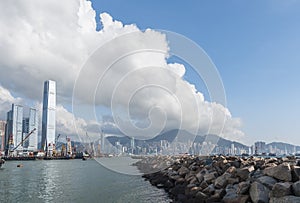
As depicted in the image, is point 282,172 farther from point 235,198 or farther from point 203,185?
point 203,185

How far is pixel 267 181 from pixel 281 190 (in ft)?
7.84

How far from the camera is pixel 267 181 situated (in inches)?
706

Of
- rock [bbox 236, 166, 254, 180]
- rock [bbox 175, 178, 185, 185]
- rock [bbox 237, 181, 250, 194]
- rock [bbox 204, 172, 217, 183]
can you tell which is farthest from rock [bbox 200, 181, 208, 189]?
rock [bbox 175, 178, 185, 185]

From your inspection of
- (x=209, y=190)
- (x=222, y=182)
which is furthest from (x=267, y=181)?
(x=209, y=190)

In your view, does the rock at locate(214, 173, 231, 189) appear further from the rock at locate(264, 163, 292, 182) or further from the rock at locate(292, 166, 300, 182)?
the rock at locate(292, 166, 300, 182)

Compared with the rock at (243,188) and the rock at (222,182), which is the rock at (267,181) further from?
the rock at (222,182)

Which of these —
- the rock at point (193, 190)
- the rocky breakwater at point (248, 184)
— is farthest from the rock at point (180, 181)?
the rock at point (193, 190)

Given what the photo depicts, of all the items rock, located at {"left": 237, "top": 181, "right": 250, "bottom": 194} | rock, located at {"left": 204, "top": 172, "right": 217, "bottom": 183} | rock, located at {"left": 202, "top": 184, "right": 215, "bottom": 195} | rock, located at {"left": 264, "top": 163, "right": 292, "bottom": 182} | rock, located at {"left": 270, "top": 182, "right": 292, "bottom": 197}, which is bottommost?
rock, located at {"left": 202, "top": 184, "right": 215, "bottom": 195}

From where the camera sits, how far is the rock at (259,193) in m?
16.7

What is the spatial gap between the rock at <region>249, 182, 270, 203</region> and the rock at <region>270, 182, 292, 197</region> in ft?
2.93

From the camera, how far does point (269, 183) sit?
1775cm

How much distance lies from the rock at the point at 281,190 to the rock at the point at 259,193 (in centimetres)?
89

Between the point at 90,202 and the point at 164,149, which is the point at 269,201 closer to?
the point at 90,202

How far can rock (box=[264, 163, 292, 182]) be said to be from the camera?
17.5 m
